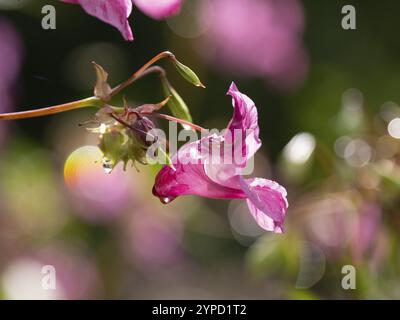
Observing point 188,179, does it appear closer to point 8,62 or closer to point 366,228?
point 366,228

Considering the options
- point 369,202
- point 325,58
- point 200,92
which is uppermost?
point 325,58

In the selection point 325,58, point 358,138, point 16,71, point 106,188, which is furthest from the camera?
point 325,58

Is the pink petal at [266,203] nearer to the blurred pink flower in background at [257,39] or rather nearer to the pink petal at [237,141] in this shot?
the pink petal at [237,141]

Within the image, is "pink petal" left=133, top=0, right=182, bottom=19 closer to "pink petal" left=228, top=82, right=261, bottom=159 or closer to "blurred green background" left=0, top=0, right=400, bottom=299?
"pink petal" left=228, top=82, right=261, bottom=159

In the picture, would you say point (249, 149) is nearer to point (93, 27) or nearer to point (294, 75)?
point (294, 75)

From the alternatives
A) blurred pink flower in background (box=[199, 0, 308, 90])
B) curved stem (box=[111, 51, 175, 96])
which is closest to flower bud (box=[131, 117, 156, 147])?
curved stem (box=[111, 51, 175, 96])
